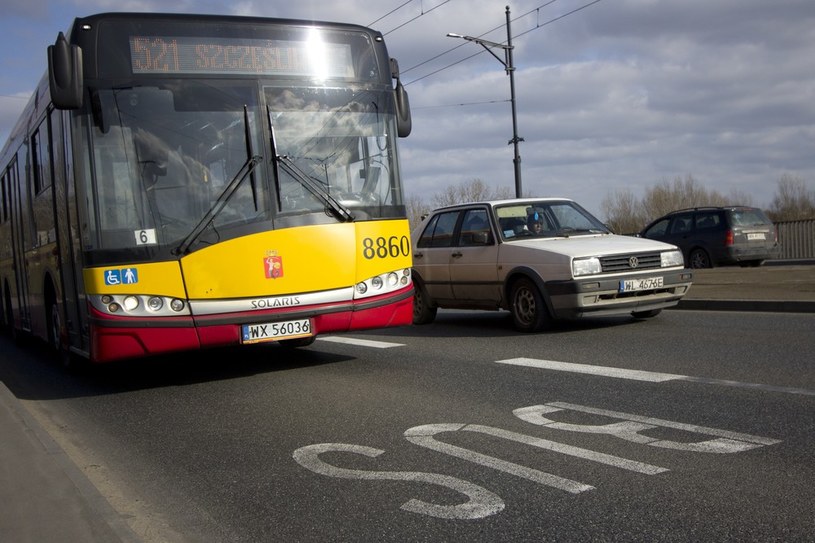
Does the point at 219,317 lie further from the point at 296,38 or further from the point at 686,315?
the point at 686,315

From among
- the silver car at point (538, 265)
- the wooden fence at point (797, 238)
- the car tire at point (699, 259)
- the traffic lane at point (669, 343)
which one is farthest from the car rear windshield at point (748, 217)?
the silver car at point (538, 265)

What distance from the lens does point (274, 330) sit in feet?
29.4

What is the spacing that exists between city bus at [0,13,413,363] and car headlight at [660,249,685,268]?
13.1ft

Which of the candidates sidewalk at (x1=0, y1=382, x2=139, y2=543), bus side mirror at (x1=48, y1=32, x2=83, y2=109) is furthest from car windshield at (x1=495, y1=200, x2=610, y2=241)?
sidewalk at (x1=0, y1=382, x2=139, y2=543)

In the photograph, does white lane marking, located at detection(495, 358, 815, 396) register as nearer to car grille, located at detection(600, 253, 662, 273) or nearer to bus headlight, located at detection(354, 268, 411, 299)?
bus headlight, located at detection(354, 268, 411, 299)

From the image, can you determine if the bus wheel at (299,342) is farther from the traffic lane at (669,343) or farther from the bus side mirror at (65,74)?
the bus side mirror at (65,74)

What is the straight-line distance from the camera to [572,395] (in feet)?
25.0

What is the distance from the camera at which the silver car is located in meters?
11.7

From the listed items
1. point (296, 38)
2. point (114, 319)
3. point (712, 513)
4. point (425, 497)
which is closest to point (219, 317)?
point (114, 319)

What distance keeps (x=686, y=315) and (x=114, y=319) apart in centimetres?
836

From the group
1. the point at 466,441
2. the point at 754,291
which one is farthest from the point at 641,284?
the point at 466,441

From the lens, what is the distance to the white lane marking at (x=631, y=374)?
7308 millimetres

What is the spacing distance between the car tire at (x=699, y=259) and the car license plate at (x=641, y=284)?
1304 centimetres

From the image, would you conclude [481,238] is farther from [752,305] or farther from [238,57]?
[238,57]
